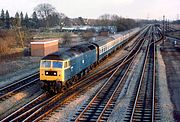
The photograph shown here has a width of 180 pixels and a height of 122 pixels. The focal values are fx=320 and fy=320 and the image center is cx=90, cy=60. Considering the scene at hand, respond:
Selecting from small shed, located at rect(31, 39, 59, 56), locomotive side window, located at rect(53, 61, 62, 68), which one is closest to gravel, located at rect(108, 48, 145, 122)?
locomotive side window, located at rect(53, 61, 62, 68)

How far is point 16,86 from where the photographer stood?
2464 cm

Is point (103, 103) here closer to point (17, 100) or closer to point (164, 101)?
point (164, 101)

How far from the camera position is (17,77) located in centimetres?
2897

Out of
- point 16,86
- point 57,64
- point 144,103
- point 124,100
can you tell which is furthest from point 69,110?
point 16,86

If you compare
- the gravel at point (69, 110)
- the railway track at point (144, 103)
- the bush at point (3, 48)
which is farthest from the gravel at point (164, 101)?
the bush at point (3, 48)

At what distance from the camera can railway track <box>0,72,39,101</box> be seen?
21756mm

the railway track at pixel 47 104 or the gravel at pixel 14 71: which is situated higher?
the gravel at pixel 14 71

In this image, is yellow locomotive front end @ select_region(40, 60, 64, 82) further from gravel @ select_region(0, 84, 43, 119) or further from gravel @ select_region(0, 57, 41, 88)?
gravel @ select_region(0, 57, 41, 88)

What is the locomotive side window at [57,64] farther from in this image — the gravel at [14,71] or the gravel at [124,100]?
the gravel at [14,71]

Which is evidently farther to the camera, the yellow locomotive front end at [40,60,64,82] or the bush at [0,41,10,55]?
the bush at [0,41,10,55]

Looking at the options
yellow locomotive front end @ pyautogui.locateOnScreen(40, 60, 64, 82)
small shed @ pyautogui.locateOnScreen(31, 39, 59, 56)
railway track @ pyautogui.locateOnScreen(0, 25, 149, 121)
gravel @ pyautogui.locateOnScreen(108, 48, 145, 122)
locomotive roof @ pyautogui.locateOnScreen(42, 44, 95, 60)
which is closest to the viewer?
railway track @ pyautogui.locateOnScreen(0, 25, 149, 121)

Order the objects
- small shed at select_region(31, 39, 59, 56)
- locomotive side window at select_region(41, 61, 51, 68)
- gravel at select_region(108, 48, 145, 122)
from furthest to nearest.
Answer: small shed at select_region(31, 39, 59, 56) < locomotive side window at select_region(41, 61, 51, 68) < gravel at select_region(108, 48, 145, 122)

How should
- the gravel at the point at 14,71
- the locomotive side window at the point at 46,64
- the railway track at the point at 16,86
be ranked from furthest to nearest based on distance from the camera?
the gravel at the point at 14,71 → the railway track at the point at 16,86 → the locomotive side window at the point at 46,64

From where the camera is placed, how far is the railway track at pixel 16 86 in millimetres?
21756
